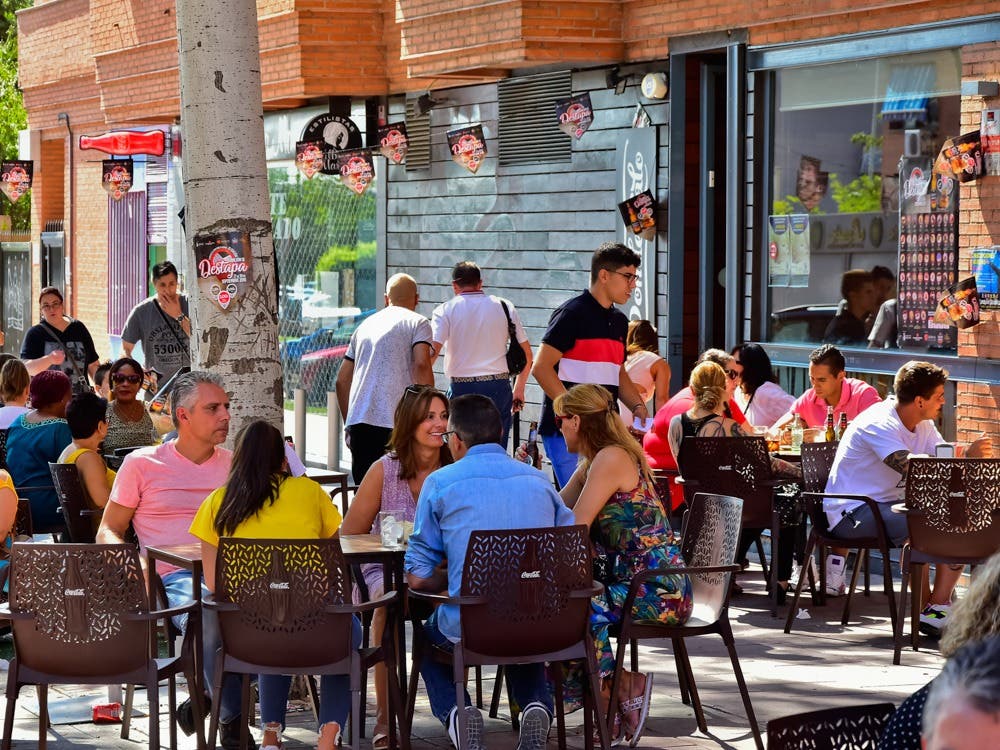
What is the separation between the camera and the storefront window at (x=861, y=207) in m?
11.1

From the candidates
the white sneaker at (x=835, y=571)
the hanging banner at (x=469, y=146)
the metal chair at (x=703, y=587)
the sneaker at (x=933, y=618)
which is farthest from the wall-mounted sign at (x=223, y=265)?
the hanging banner at (x=469, y=146)

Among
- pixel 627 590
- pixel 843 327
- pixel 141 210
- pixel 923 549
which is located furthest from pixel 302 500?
pixel 141 210

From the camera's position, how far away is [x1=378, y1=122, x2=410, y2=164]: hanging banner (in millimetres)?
16984

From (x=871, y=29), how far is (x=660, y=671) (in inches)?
213

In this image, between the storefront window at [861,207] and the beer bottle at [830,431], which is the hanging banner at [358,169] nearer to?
the storefront window at [861,207]

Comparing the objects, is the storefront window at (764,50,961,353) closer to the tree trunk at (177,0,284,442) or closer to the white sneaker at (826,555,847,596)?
the white sneaker at (826,555,847,596)

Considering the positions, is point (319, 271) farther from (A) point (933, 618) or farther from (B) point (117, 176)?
(A) point (933, 618)

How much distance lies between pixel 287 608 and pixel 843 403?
18.2 feet

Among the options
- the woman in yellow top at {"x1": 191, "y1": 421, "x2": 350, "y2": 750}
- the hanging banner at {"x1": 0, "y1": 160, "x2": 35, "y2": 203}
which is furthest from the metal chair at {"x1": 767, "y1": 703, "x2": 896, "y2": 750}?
the hanging banner at {"x1": 0, "y1": 160, "x2": 35, "y2": 203}

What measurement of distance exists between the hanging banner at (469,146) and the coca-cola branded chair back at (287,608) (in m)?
10.4

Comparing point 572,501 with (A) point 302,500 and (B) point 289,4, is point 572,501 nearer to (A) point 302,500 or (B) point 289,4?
(A) point 302,500

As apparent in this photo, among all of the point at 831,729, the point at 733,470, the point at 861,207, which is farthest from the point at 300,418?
the point at 831,729

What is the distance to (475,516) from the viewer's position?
6.28 meters

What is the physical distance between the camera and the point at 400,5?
53.4 ft
